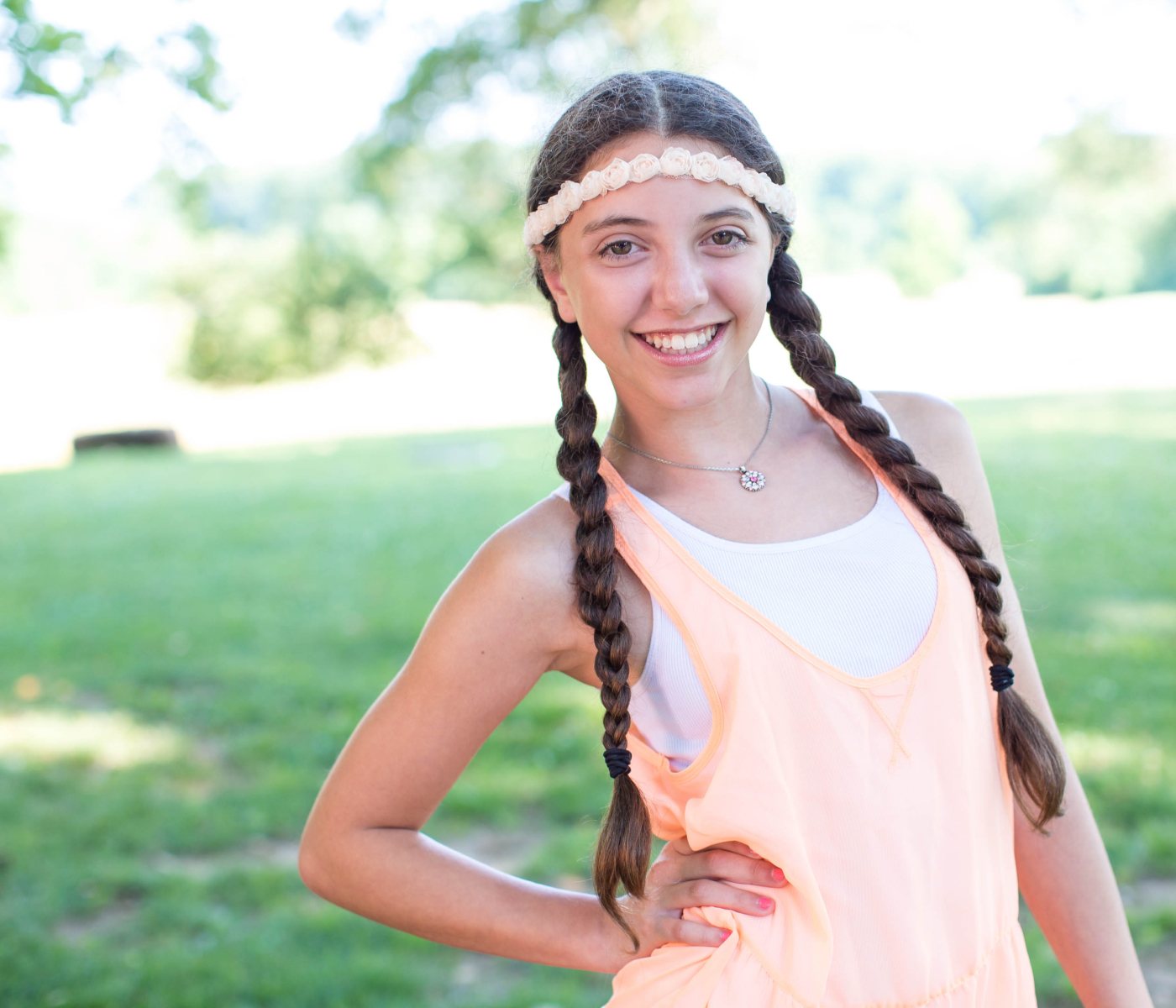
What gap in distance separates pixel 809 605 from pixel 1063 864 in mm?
625

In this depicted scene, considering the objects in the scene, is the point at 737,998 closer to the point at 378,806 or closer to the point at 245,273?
the point at 378,806

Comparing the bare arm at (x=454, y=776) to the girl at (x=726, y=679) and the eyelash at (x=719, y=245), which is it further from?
the eyelash at (x=719, y=245)

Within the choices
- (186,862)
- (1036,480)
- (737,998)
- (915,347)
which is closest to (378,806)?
(737,998)

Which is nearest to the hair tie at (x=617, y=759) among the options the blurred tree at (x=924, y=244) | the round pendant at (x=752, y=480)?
the round pendant at (x=752, y=480)

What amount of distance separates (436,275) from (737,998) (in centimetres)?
3423

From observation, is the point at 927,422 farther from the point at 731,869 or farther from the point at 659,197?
the point at 731,869

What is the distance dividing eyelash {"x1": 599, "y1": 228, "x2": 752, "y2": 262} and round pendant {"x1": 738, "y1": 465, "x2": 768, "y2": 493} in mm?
341

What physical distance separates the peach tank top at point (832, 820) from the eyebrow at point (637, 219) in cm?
50

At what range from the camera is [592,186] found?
5.84 ft

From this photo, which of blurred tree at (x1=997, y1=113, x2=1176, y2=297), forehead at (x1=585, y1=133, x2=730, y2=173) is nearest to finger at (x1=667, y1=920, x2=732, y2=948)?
forehead at (x1=585, y1=133, x2=730, y2=173)

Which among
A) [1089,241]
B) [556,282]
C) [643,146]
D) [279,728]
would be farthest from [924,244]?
[643,146]

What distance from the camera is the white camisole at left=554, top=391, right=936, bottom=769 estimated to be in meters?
1.72

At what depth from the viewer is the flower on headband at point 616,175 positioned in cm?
176

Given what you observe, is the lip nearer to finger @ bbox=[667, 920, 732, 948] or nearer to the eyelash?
the eyelash
